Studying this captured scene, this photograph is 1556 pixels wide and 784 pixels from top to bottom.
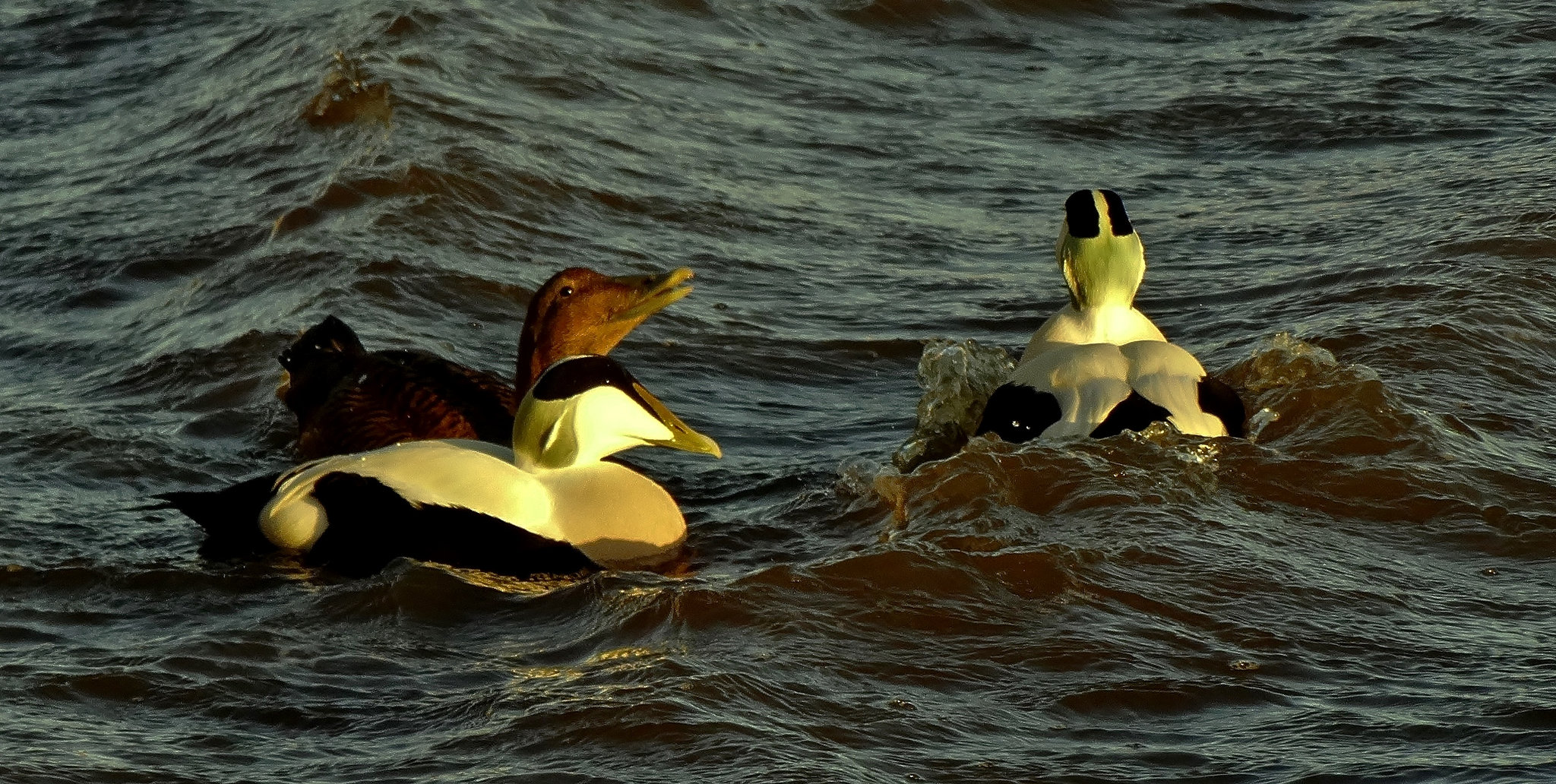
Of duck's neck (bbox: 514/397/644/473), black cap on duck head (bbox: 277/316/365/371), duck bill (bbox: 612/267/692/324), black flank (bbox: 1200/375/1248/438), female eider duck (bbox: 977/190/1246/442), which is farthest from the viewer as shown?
black cap on duck head (bbox: 277/316/365/371)

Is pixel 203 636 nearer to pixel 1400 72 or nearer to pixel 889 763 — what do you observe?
pixel 889 763

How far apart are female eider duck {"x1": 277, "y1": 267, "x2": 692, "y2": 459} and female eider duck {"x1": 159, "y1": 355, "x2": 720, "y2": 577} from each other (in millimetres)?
742

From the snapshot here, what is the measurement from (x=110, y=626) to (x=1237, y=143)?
650cm

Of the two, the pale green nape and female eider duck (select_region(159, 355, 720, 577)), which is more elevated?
the pale green nape

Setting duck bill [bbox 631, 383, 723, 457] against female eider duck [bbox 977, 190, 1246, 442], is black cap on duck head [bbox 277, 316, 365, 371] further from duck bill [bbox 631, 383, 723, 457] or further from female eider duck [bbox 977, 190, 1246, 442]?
female eider duck [bbox 977, 190, 1246, 442]

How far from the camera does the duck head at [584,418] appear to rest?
587 cm

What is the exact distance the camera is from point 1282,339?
7059 millimetres

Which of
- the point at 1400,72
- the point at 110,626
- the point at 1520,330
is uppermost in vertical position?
the point at 1400,72

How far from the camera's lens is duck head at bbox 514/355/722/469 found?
5.87 m

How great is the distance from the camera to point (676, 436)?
6035mm

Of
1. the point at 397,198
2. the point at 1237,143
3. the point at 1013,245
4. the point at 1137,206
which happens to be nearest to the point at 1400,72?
the point at 1237,143

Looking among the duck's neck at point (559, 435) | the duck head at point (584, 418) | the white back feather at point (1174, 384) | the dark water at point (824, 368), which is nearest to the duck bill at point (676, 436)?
the duck head at point (584, 418)

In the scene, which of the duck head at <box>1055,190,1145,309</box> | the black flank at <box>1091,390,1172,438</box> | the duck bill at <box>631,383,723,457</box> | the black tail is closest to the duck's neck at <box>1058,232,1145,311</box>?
the duck head at <box>1055,190,1145,309</box>

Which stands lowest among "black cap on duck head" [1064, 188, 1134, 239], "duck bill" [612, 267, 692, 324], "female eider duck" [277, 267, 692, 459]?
"female eider duck" [277, 267, 692, 459]
